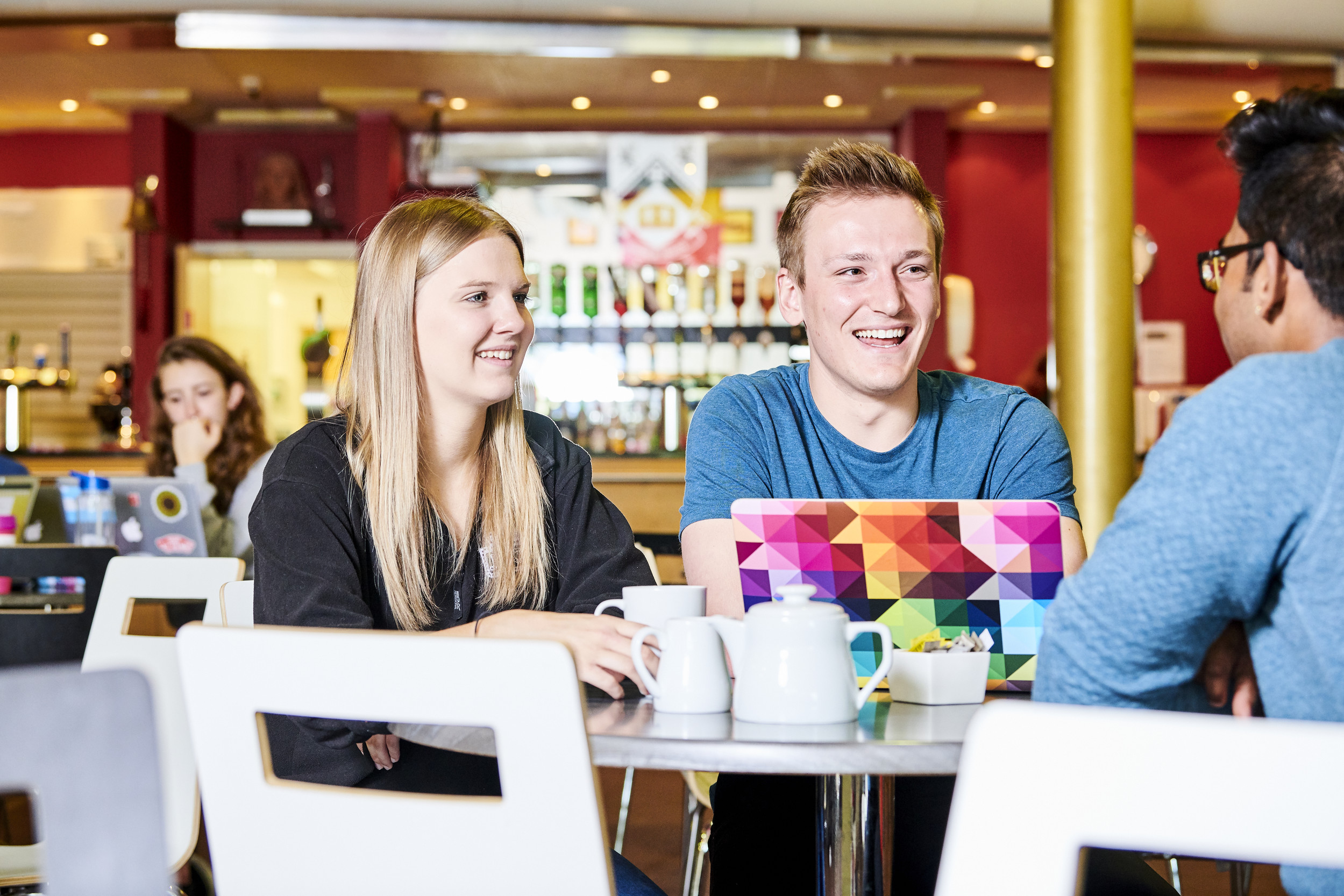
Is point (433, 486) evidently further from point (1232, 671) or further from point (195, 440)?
point (195, 440)

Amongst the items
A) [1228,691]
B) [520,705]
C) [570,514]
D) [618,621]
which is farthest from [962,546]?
[570,514]

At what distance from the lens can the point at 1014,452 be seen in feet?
5.87

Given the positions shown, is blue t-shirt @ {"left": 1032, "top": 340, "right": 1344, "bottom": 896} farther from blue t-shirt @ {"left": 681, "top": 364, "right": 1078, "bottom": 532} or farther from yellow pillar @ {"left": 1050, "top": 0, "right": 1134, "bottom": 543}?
Result: yellow pillar @ {"left": 1050, "top": 0, "right": 1134, "bottom": 543}

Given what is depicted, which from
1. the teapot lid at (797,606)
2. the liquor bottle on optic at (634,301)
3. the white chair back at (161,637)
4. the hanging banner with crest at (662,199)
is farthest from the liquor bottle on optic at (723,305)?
the teapot lid at (797,606)

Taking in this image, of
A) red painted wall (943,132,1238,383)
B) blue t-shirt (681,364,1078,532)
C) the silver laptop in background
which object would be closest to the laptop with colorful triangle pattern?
blue t-shirt (681,364,1078,532)

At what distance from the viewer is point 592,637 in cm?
129

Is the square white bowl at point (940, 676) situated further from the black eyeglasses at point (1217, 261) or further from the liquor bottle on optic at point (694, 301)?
the liquor bottle on optic at point (694, 301)

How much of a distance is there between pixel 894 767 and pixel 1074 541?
620 millimetres

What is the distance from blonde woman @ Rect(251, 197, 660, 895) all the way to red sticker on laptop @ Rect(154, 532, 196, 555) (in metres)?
1.13

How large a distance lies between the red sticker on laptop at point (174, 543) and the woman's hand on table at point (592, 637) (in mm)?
1569

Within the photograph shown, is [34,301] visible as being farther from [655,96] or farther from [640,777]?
[640,777]

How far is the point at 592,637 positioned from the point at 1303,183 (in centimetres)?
80

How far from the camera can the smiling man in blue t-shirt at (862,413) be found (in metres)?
1.76

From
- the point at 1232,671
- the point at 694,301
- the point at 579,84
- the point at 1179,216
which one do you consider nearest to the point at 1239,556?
the point at 1232,671
